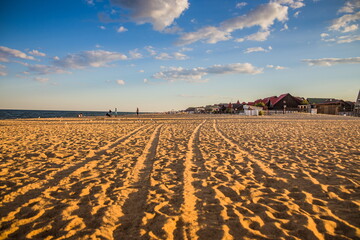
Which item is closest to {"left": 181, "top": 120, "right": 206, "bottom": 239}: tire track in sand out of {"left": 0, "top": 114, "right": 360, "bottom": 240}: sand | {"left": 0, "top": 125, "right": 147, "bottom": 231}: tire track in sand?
{"left": 0, "top": 114, "right": 360, "bottom": 240}: sand

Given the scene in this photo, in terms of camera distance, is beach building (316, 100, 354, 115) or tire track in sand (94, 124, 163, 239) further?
beach building (316, 100, 354, 115)

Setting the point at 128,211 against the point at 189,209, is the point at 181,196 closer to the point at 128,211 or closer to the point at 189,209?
the point at 189,209

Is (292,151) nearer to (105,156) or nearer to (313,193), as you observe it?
(313,193)

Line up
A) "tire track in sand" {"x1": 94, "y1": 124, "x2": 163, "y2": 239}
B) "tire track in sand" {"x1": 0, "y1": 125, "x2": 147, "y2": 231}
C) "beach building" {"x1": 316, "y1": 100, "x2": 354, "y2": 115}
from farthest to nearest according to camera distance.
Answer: "beach building" {"x1": 316, "y1": 100, "x2": 354, "y2": 115}, "tire track in sand" {"x1": 0, "y1": 125, "x2": 147, "y2": 231}, "tire track in sand" {"x1": 94, "y1": 124, "x2": 163, "y2": 239}

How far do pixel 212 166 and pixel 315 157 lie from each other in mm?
3919

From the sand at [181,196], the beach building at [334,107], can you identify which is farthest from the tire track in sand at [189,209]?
the beach building at [334,107]

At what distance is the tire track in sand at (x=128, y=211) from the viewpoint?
3.07 meters

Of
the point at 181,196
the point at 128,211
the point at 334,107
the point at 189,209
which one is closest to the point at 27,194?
the point at 128,211

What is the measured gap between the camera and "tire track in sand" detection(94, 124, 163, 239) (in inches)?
121

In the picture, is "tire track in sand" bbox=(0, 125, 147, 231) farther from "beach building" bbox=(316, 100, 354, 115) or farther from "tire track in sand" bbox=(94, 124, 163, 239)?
"beach building" bbox=(316, 100, 354, 115)

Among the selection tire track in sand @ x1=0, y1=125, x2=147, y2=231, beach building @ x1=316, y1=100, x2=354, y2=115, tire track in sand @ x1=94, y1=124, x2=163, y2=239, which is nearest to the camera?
tire track in sand @ x1=94, y1=124, x2=163, y2=239

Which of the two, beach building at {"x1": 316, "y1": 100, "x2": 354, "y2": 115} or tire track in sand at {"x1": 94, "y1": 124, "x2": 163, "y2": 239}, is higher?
beach building at {"x1": 316, "y1": 100, "x2": 354, "y2": 115}

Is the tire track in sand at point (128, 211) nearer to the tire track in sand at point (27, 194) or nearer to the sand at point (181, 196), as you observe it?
the sand at point (181, 196)

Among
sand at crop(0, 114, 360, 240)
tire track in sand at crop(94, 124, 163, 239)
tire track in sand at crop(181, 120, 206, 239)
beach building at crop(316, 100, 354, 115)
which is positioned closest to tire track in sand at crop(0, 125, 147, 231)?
sand at crop(0, 114, 360, 240)
